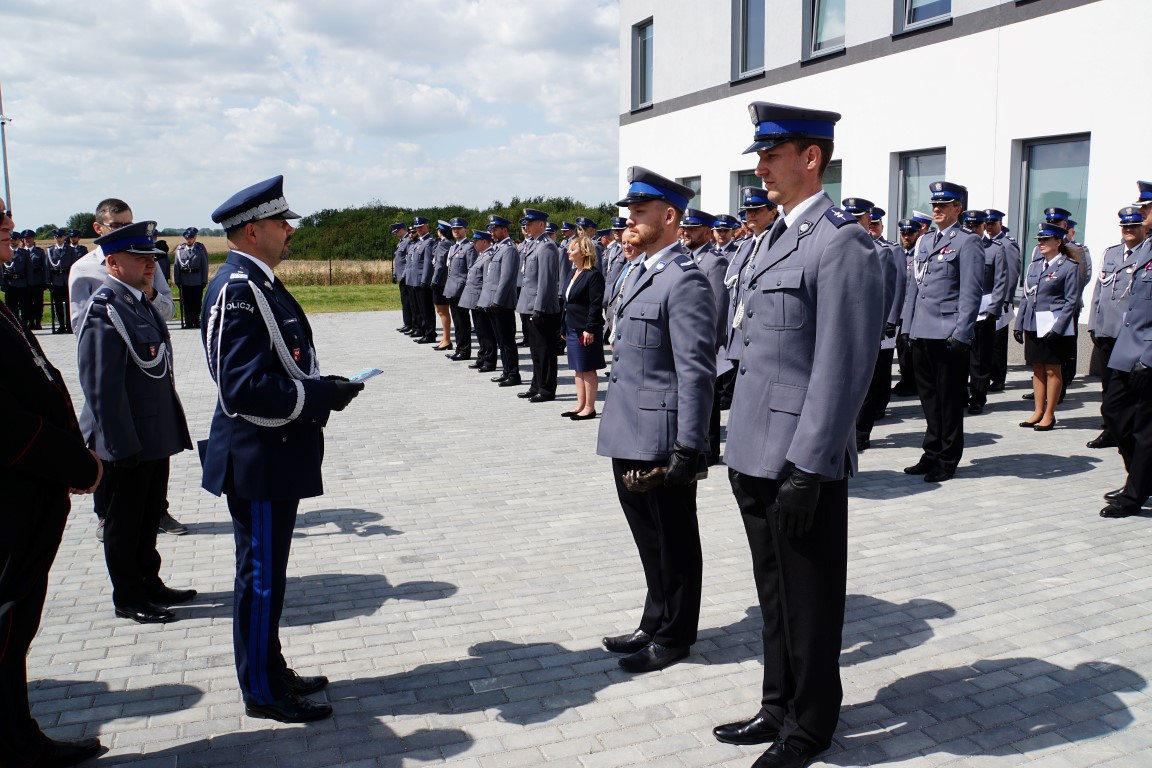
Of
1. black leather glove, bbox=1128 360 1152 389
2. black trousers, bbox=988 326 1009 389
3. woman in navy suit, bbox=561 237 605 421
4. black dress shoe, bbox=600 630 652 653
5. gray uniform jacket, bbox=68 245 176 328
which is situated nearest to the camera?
black dress shoe, bbox=600 630 652 653

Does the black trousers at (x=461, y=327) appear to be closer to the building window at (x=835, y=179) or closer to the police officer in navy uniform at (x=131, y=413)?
the building window at (x=835, y=179)

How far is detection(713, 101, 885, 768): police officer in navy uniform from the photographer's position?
3064 mm

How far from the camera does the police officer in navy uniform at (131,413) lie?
187 inches

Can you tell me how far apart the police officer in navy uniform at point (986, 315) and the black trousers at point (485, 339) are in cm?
671

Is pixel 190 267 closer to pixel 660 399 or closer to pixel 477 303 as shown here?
pixel 477 303

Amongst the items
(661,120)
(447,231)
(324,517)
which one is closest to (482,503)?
(324,517)

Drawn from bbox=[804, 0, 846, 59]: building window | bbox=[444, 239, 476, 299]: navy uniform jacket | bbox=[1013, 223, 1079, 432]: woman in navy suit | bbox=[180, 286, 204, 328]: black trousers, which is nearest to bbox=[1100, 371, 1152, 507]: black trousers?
bbox=[1013, 223, 1079, 432]: woman in navy suit

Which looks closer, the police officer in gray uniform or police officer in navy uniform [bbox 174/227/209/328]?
the police officer in gray uniform

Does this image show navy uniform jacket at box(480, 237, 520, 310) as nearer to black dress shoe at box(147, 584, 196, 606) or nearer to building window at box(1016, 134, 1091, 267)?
building window at box(1016, 134, 1091, 267)

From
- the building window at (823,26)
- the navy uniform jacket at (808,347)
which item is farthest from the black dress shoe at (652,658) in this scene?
the building window at (823,26)

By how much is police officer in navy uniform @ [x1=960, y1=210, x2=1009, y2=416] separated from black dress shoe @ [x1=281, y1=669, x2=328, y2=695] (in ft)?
27.6

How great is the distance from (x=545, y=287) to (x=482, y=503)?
5.34 metres

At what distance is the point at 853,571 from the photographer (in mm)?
5363

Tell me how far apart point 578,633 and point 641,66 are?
802 inches
